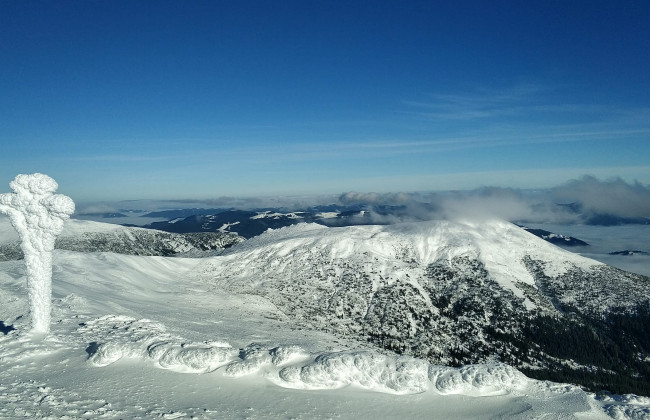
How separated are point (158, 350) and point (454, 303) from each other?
14721 cm

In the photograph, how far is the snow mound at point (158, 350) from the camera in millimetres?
31141

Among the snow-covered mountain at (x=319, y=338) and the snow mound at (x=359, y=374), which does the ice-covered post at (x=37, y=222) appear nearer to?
the snow-covered mountain at (x=319, y=338)

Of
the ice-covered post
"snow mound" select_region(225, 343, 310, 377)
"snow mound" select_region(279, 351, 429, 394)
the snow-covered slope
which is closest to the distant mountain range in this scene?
"snow mound" select_region(279, 351, 429, 394)

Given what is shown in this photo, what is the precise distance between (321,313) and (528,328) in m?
81.7

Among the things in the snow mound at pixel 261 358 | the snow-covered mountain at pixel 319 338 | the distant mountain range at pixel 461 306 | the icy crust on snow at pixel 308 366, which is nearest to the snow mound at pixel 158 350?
the icy crust on snow at pixel 308 366

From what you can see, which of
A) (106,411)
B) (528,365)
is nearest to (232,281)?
(528,365)

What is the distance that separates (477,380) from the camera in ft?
110

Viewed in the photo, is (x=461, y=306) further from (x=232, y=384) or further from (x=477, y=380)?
(x=232, y=384)

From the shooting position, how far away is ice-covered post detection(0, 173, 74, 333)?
1250 inches

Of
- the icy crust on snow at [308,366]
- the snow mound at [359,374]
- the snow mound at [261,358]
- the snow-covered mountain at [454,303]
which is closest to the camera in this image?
the icy crust on snow at [308,366]

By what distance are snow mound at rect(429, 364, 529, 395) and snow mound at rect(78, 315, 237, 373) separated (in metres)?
18.2

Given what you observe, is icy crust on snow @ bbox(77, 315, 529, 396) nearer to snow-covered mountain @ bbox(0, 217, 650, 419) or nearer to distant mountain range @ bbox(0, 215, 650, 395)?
snow-covered mountain @ bbox(0, 217, 650, 419)

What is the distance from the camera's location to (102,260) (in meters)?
128

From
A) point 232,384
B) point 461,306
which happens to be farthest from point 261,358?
point 461,306
